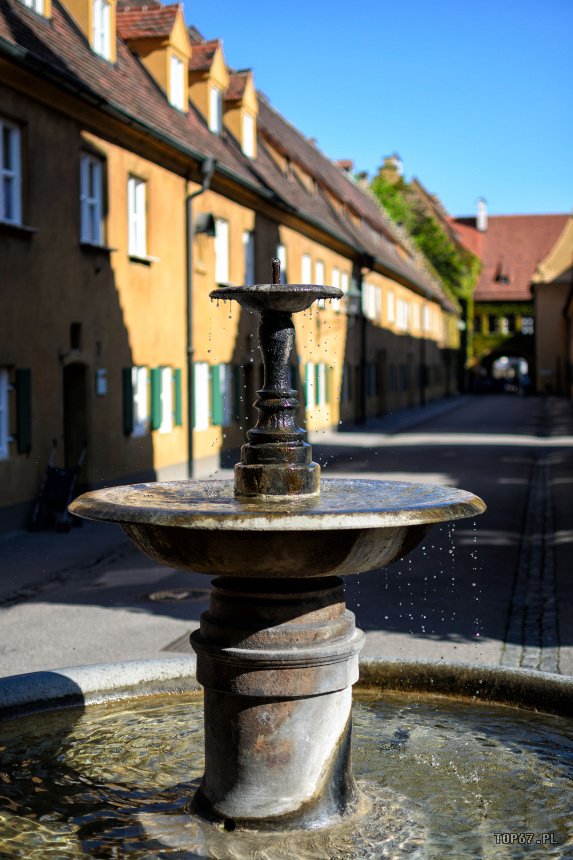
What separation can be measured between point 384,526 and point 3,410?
37.9 ft

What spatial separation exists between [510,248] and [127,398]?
8150 cm

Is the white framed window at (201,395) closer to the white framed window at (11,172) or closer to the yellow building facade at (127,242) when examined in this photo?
the yellow building facade at (127,242)

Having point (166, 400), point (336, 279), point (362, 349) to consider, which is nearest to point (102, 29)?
point (166, 400)

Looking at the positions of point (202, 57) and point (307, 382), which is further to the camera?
point (307, 382)

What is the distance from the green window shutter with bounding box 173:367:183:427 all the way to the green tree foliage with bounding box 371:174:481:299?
47807 mm

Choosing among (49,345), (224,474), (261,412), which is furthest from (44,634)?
(224,474)

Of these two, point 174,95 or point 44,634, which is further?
point 174,95

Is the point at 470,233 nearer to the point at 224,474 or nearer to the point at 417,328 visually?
the point at 417,328

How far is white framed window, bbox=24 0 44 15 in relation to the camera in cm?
1730

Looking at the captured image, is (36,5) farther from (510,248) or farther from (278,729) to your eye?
(510,248)

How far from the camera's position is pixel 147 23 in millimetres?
22500

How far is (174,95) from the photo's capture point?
23.1 meters

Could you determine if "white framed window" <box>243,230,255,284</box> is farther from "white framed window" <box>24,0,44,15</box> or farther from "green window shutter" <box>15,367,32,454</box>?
"green window shutter" <box>15,367,32,454</box>

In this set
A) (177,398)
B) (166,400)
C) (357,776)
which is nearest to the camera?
(357,776)
